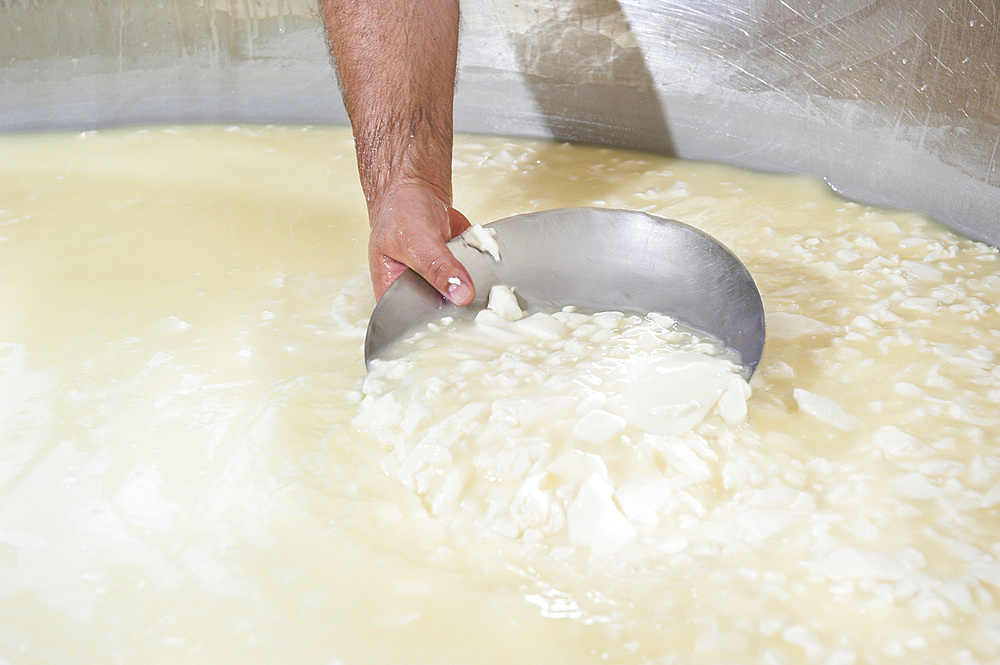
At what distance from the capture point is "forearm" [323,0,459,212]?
1027 mm

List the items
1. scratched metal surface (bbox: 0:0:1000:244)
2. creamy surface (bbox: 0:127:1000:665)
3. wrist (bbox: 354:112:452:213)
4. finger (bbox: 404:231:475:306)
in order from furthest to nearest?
scratched metal surface (bbox: 0:0:1000:244) < wrist (bbox: 354:112:452:213) < finger (bbox: 404:231:475:306) < creamy surface (bbox: 0:127:1000:665)

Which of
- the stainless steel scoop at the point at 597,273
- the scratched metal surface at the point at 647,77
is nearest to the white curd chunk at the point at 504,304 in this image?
the stainless steel scoop at the point at 597,273

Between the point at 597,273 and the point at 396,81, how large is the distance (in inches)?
14.4

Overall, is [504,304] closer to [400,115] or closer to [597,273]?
[597,273]

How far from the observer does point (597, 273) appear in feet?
3.09

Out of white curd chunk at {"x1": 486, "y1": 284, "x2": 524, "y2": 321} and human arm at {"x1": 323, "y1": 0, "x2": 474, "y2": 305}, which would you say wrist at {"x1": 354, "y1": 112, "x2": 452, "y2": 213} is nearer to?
human arm at {"x1": 323, "y1": 0, "x2": 474, "y2": 305}

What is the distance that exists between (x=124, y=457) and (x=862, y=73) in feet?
3.40

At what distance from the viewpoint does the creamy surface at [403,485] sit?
59cm

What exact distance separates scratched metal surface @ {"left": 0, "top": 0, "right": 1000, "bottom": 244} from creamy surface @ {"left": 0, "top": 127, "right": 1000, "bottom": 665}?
0.43 feet

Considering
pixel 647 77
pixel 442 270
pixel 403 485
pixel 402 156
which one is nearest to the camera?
pixel 403 485

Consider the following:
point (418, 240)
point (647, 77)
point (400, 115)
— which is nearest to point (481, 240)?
point (418, 240)

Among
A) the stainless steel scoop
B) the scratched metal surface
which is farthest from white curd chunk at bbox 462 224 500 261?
the scratched metal surface

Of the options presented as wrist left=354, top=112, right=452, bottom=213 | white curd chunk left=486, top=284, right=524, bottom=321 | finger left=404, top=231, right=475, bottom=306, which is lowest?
white curd chunk left=486, top=284, right=524, bottom=321

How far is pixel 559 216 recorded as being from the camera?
3.16 feet
